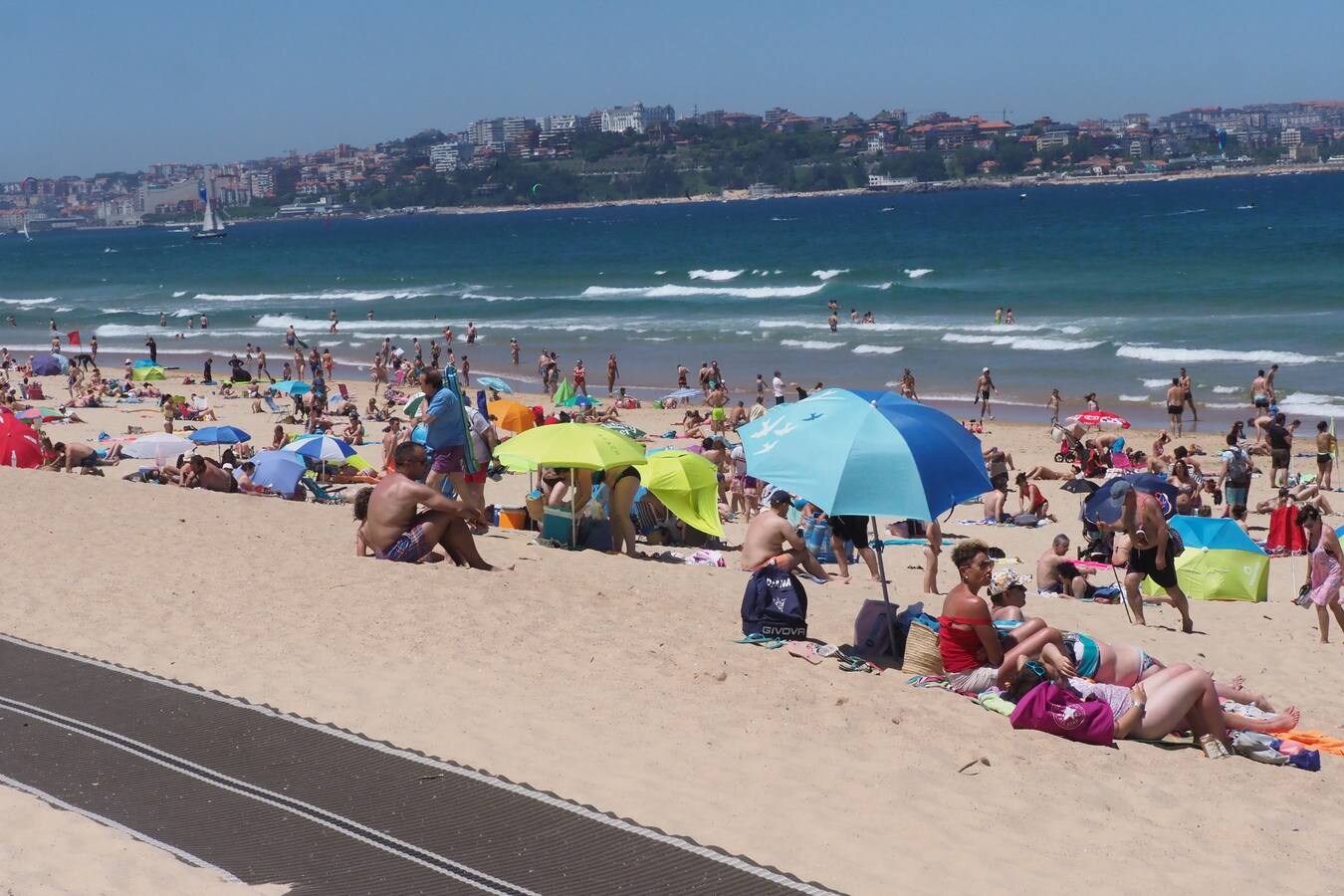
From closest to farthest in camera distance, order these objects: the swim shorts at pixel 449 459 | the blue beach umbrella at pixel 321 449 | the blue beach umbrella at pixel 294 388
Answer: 1. the swim shorts at pixel 449 459
2. the blue beach umbrella at pixel 321 449
3. the blue beach umbrella at pixel 294 388

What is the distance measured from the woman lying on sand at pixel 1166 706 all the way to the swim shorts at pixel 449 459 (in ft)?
16.9

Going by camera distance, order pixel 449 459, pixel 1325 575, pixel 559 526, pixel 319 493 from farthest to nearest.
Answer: pixel 319 493 < pixel 559 526 < pixel 449 459 < pixel 1325 575

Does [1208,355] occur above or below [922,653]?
below

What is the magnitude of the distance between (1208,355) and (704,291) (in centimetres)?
2805

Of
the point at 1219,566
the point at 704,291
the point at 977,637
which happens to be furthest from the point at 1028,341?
the point at 977,637

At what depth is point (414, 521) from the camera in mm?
9617

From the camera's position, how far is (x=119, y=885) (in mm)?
4891

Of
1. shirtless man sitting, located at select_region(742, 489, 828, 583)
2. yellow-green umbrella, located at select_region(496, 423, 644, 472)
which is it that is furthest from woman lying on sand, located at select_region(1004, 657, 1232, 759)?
yellow-green umbrella, located at select_region(496, 423, 644, 472)

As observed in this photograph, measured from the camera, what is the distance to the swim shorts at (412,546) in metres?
9.52

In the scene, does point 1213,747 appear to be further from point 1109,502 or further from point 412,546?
point 412,546

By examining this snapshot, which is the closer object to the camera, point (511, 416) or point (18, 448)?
point (18, 448)

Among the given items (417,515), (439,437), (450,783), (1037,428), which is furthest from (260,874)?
(1037,428)

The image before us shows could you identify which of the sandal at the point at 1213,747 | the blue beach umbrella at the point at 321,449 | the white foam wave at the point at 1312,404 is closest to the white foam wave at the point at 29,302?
the blue beach umbrella at the point at 321,449

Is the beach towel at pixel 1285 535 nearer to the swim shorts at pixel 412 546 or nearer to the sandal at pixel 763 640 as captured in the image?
the sandal at pixel 763 640
